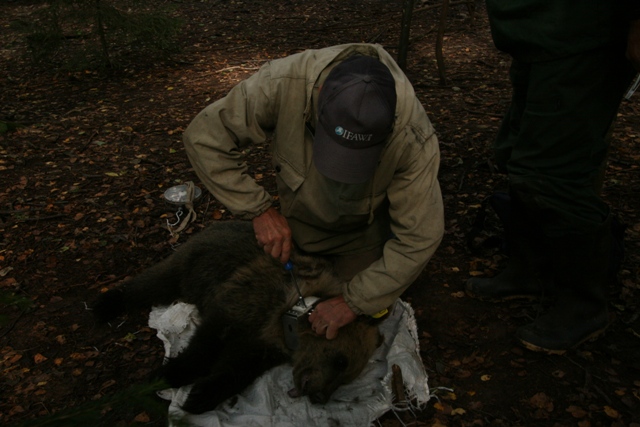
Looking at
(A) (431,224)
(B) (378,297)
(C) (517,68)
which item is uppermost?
(C) (517,68)

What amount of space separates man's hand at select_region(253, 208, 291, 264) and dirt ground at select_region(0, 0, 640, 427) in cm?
116

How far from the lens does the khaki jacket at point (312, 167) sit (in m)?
2.90

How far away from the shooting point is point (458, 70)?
8.13 metres

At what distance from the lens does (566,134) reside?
301cm

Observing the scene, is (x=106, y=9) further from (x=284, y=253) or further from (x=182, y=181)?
(x=284, y=253)

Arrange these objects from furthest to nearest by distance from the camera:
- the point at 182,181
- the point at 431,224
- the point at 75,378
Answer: the point at 182,181
the point at 75,378
the point at 431,224

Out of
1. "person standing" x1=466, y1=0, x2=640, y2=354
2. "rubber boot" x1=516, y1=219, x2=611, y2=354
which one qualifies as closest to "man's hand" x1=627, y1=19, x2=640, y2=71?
"person standing" x1=466, y1=0, x2=640, y2=354

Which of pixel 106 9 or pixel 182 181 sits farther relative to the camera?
pixel 106 9

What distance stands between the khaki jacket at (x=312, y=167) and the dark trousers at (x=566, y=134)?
25.2 inches

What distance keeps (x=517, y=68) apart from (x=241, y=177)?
1823mm

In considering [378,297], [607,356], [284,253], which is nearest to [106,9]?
[284,253]

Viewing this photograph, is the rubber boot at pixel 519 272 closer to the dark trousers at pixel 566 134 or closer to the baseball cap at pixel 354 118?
the dark trousers at pixel 566 134

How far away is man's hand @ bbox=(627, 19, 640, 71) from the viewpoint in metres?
2.64

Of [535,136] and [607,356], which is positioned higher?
[535,136]
